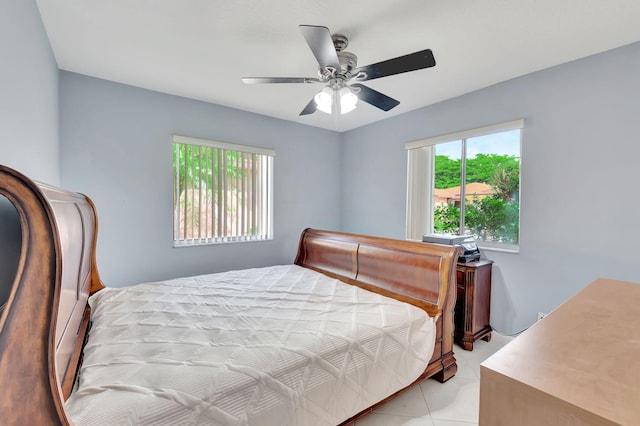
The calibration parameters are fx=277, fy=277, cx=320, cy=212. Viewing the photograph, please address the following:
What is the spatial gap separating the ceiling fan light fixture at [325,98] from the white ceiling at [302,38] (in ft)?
1.21

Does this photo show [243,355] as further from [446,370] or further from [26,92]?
[26,92]

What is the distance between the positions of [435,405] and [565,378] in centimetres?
147

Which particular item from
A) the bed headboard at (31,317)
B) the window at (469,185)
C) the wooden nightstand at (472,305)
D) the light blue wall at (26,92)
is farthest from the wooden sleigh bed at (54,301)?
the window at (469,185)

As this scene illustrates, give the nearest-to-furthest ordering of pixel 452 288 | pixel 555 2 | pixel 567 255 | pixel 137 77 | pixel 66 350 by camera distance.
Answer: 1. pixel 66 350
2. pixel 555 2
3. pixel 452 288
4. pixel 567 255
5. pixel 137 77

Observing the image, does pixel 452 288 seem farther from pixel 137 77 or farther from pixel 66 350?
pixel 137 77

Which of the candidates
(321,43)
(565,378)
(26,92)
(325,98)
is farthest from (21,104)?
(565,378)

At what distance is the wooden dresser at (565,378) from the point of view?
0.48m

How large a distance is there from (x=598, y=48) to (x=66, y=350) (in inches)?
142

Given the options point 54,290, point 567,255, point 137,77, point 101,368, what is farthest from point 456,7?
point 137,77

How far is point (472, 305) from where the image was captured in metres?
2.34

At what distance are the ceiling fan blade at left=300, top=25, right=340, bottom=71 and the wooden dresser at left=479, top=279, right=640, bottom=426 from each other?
1472mm

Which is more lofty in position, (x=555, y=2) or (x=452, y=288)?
A: (x=555, y=2)

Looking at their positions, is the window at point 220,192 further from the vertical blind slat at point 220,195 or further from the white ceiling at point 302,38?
the white ceiling at point 302,38

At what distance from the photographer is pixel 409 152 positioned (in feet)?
11.3
